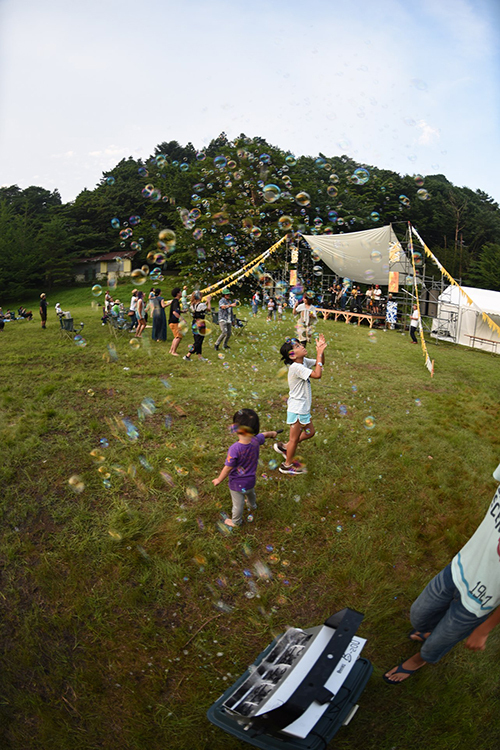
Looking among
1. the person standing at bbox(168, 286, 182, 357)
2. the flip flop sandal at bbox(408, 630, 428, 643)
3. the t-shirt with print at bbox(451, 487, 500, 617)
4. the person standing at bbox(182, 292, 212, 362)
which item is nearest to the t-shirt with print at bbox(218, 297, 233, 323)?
the person standing at bbox(182, 292, 212, 362)

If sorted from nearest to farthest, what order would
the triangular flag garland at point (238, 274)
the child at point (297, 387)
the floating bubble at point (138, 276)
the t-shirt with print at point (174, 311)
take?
the child at point (297, 387)
the floating bubble at point (138, 276)
the t-shirt with print at point (174, 311)
the triangular flag garland at point (238, 274)

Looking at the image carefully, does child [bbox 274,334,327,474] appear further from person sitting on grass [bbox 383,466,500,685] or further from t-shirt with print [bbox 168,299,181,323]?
t-shirt with print [bbox 168,299,181,323]

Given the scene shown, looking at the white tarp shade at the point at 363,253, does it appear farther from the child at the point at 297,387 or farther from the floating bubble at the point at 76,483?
the floating bubble at the point at 76,483

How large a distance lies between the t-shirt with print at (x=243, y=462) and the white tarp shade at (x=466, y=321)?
48.1 ft

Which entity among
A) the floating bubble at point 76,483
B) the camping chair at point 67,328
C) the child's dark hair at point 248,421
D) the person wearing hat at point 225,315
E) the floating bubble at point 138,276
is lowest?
the floating bubble at point 76,483

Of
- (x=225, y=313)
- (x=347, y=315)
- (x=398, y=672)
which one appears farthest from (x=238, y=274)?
(x=398, y=672)

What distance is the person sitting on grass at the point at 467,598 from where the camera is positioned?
218cm

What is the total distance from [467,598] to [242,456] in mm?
2077

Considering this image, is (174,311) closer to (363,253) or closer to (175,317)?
(175,317)

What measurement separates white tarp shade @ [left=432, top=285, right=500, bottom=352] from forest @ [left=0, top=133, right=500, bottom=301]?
4382mm

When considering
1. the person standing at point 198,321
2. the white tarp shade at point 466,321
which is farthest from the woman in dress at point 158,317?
the white tarp shade at point 466,321

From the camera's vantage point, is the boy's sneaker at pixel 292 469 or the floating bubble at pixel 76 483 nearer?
the floating bubble at pixel 76 483

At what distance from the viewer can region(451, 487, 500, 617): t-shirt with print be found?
2170mm

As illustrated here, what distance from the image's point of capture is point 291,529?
14.1ft
